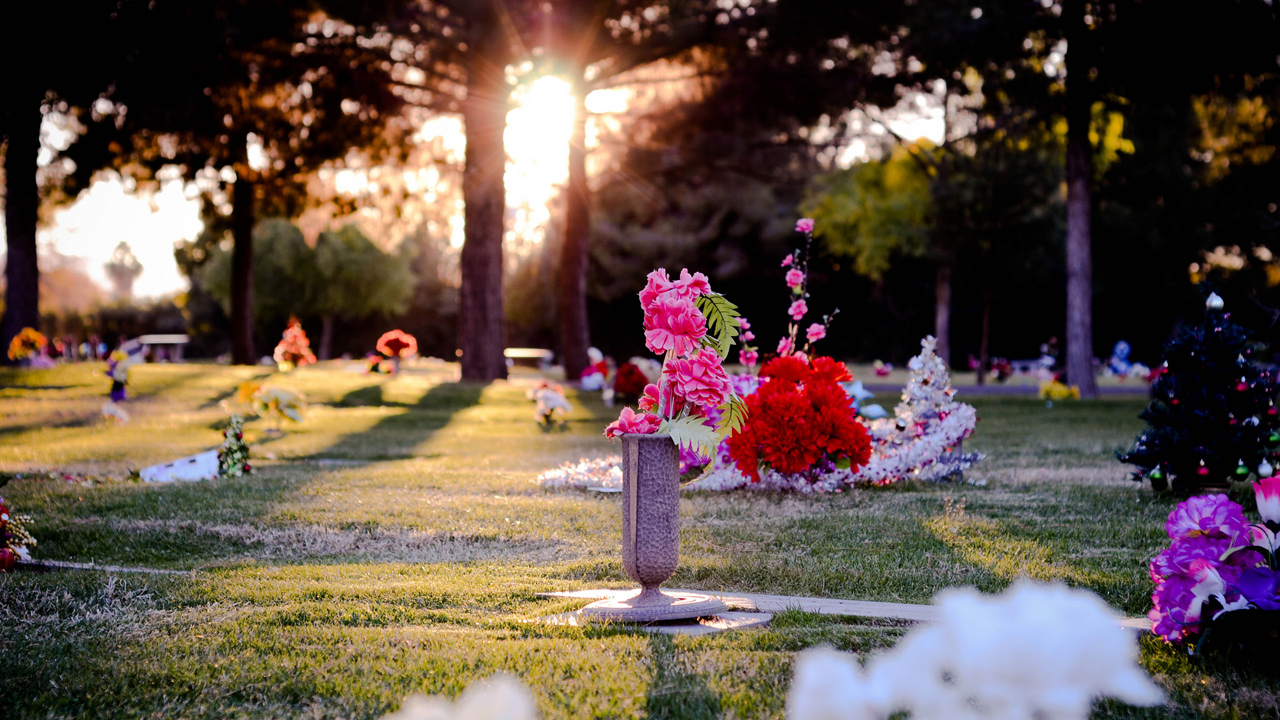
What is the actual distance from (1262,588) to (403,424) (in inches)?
565

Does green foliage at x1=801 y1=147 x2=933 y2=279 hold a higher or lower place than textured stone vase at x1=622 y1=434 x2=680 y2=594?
higher

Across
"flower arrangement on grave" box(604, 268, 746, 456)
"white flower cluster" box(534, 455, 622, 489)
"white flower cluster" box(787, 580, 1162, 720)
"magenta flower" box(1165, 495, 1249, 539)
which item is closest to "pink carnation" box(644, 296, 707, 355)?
"flower arrangement on grave" box(604, 268, 746, 456)

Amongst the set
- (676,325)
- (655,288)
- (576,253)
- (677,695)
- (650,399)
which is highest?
(576,253)

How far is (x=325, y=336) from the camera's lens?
5075cm

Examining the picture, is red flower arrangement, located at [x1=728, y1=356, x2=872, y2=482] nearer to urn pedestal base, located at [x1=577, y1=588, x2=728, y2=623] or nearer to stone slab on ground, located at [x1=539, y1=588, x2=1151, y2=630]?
stone slab on ground, located at [x1=539, y1=588, x2=1151, y2=630]

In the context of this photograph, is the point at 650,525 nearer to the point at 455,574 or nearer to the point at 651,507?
the point at 651,507

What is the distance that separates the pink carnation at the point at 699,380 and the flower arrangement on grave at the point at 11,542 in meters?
3.91

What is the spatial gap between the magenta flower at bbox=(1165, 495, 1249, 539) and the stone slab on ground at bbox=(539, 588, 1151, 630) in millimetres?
655

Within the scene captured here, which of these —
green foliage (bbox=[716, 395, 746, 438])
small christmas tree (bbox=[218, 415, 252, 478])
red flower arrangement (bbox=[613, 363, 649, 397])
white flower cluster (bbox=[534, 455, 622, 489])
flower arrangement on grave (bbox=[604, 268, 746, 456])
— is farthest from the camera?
red flower arrangement (bbox=[613, 363, 649, 397])

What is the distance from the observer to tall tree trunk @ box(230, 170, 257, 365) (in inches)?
1042

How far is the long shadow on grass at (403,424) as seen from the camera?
12641 millimetres

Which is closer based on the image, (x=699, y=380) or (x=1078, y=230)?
(x=699, y=380)

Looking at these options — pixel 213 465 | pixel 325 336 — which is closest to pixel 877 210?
pixel 213 465

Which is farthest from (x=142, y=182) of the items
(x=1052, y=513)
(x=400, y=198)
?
(x=1052, y=513)
